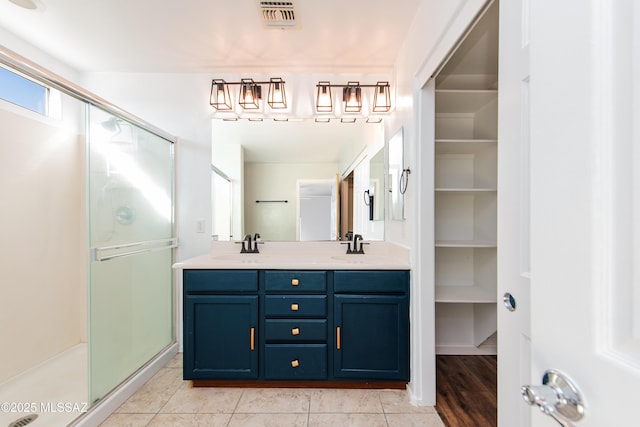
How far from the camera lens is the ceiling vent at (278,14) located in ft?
5.73

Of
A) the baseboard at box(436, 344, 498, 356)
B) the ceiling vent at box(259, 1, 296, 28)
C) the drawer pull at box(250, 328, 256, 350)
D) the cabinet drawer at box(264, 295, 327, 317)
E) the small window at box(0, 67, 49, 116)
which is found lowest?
the baseboard at box(436, 344, 498, 356)

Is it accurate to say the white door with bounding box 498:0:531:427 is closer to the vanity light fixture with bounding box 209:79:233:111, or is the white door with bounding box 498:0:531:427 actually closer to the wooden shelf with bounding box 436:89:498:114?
the wooden shelf with bounding box 436:89:498:114

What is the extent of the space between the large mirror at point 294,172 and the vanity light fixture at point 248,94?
0.49 feet

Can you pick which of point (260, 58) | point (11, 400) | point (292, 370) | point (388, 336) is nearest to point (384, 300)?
point (388, 336)

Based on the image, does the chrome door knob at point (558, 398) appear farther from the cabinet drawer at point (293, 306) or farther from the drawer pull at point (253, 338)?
the drawer pull at point (253, 338)

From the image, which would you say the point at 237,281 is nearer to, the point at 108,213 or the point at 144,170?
the point at 108,213

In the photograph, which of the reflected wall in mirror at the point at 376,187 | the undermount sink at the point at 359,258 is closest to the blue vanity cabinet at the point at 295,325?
the undermount sink at the point at 359,258


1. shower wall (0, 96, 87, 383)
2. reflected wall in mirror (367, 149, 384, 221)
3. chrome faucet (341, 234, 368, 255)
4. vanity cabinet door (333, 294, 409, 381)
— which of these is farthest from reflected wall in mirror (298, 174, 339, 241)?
shower wall (0, 96, 87, 383)

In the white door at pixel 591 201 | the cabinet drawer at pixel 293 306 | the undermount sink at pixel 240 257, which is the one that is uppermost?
the white door at pixel 591 201

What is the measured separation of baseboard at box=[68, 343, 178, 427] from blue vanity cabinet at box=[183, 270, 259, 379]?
0.37m

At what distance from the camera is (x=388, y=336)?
1.96 metres

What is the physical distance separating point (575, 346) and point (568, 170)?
0.26 meters

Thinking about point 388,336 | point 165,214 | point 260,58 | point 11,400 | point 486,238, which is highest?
point 260,58

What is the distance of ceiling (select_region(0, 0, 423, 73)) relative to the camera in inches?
70.5
